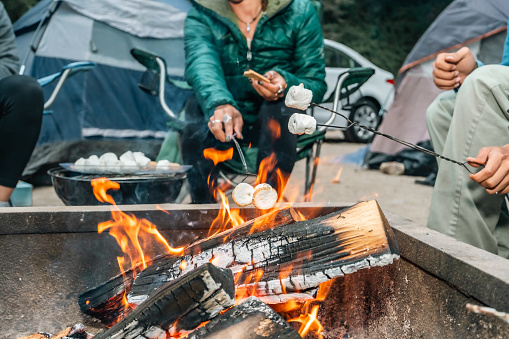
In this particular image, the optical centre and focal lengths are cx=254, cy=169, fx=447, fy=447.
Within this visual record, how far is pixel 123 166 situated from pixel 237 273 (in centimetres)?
135

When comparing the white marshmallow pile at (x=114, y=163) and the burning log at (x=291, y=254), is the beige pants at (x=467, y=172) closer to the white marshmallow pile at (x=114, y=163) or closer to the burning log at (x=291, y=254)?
the burning log at (x=291, y=254)

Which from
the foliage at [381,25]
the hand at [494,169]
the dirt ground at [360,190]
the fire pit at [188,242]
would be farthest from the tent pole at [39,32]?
the foliage at [381,25]

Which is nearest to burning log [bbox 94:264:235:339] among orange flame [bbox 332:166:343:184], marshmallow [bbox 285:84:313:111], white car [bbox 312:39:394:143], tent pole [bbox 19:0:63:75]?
marshmallow [bbox 285:84:313:111]

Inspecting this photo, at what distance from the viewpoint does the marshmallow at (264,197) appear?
1.61 meters

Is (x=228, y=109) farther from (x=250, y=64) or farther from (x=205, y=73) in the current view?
(x=250, y=64)

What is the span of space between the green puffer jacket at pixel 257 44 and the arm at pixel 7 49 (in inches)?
42.6

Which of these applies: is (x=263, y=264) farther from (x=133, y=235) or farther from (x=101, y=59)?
(x=101, y=59)

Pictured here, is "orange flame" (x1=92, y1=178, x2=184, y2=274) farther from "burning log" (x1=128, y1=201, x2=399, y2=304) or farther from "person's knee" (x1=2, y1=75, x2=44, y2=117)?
"person's knee" (x1=2, y1=75, x2=44, y2=117)

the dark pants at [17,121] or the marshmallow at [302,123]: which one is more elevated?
the marshmallow at [302,123]

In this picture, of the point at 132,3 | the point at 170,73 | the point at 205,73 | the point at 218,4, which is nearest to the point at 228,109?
the point at 205,73

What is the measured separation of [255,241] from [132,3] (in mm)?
4577

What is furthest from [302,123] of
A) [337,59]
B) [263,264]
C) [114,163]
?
[337,59]

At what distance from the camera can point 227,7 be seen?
8.83ft

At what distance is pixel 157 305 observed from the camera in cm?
115
